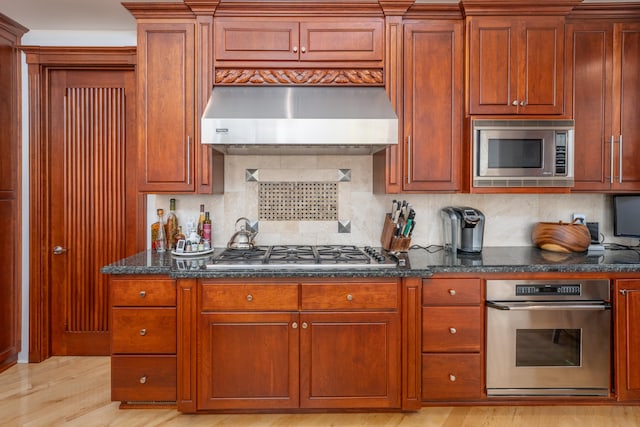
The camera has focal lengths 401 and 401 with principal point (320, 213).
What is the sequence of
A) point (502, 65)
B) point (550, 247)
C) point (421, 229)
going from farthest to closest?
point (421, 229), point (550, 247), point (502, 65)

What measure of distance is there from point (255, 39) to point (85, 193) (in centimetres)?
176

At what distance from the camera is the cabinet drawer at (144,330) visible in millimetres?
2229

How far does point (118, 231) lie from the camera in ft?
10.1

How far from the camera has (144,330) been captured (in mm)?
2229

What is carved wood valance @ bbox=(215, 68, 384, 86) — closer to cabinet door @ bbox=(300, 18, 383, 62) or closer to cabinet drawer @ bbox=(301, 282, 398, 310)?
cabinet door @ bbox=(300, 18, 383, 62)

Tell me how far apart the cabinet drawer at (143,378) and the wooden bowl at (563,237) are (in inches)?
99.1

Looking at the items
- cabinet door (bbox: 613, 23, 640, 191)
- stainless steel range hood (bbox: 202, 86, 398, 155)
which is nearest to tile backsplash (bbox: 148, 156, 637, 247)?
cabinet door (bbox: 613, 23, 640, 191)

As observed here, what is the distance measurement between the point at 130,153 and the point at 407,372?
2499 millimetres

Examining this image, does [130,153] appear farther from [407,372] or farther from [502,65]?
[502,65]

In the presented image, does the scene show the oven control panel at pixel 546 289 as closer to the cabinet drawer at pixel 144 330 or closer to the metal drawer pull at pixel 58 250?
the cabinet drawer at pixel 144 330

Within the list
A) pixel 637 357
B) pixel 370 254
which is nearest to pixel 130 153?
pixel 370 254

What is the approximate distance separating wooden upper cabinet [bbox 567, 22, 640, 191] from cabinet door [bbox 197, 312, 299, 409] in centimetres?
214

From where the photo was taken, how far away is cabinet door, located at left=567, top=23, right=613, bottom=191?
258cm

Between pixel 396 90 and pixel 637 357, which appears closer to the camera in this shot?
pixel 637 357
